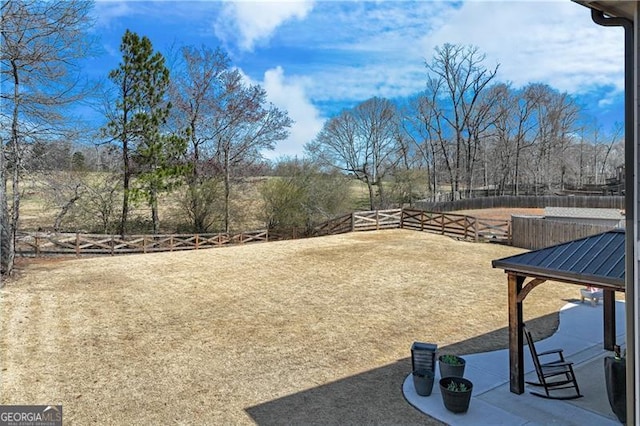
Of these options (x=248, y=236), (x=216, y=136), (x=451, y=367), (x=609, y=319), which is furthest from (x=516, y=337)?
(x=216, y=136)

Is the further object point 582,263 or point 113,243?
point 113,243

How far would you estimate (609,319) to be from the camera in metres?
7.31

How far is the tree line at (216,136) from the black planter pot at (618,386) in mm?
13511

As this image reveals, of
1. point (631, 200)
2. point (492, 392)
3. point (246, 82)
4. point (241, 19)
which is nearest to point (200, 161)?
point (246, 82)

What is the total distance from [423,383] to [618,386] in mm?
2277

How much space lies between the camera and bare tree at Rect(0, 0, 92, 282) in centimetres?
1095

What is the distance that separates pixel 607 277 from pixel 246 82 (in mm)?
24016

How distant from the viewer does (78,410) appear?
18.4 ft

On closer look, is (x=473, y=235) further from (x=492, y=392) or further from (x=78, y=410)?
(x=78, y=410)

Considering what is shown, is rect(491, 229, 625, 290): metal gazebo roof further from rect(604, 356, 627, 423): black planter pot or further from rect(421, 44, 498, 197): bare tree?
rect(421, 44, 498, 197): bare tree

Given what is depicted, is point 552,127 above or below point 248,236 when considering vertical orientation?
above

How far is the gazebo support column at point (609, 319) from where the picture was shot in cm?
725

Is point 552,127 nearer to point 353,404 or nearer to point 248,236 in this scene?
point 248,236

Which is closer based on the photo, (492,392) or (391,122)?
(492,392)
